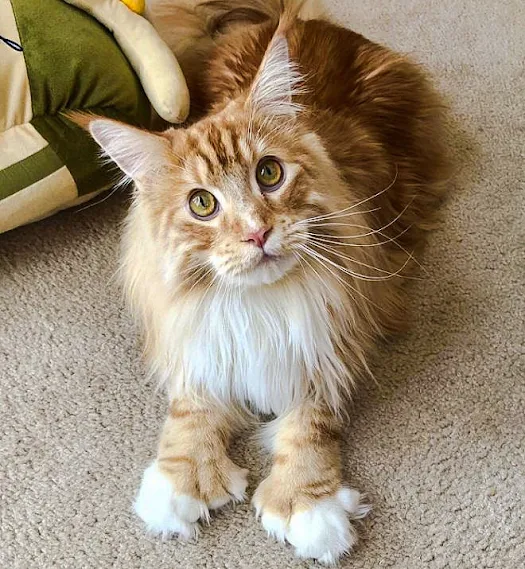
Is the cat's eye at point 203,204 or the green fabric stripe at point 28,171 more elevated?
the cat's eye at point 203,204

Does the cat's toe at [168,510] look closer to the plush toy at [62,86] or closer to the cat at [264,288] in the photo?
the cat at [264,288]

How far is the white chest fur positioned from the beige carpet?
0.14m

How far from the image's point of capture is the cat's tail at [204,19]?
186 cm

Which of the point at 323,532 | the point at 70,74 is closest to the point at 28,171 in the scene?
the point at 70,74

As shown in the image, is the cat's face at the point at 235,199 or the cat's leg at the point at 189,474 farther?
the cat's leg at the point at 189,474

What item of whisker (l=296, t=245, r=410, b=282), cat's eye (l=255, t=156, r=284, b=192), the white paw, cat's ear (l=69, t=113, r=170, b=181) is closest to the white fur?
cat's ear (l=69, t=113, r=170, b=181)

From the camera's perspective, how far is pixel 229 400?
1.42m

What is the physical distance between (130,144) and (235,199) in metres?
0.20

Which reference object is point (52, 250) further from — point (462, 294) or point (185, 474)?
point (462, 294)

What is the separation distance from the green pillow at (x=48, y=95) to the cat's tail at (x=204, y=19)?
0.23 m

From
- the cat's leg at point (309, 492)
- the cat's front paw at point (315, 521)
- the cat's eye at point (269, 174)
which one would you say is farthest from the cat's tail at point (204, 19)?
the cat's front paw at point (315, 521)

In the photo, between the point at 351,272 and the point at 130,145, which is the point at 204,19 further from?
the point at 351,272

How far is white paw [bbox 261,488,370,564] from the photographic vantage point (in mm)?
1250

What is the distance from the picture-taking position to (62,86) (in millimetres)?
1626
